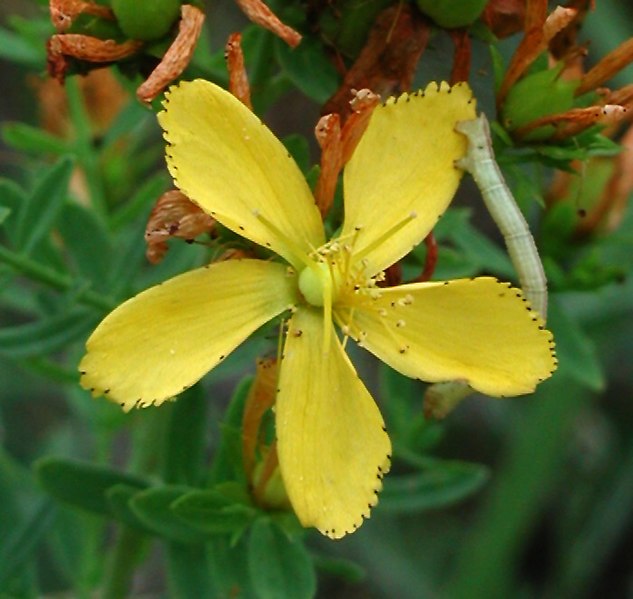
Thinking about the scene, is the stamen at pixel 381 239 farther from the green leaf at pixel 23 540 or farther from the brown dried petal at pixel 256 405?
the green leaf at pixel 23 540

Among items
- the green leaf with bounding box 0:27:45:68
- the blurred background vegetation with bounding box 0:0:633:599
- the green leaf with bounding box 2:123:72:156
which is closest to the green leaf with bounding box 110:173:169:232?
the blurred background vegetation with bounding box 0:0:633:599

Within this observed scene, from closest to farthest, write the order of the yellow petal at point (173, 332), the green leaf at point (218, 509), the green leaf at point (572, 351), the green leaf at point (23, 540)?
the yellow petal at point (173, 332), the green leaf at point (218, 509), the green leaf at point (23, 540), the green leaf at point (572, 351)

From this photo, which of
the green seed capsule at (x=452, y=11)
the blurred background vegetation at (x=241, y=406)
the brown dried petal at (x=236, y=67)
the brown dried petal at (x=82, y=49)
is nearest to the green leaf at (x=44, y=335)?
the blurred background vegetation at (x=241, y=406)

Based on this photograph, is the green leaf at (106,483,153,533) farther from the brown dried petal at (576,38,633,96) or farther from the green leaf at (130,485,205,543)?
the brown dried petal at (576,38,633,96)

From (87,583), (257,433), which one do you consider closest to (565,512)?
(87,583)

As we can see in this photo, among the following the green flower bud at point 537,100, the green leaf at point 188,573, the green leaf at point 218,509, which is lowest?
the green leaf at point 188,573

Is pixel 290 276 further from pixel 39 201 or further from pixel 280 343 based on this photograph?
pixel 39 201

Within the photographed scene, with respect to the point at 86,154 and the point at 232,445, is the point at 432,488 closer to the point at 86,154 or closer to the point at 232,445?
the point at 232,445
